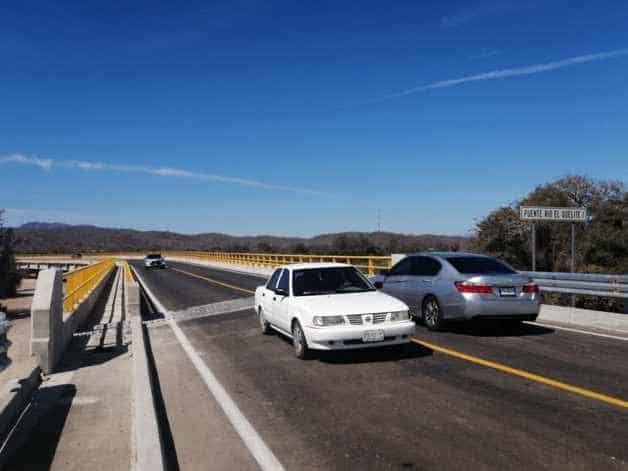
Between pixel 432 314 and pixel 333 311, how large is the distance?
11.5ft

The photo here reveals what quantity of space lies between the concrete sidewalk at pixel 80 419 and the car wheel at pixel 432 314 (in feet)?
18.6

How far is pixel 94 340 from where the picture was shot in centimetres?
1149

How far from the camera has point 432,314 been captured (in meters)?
11.7

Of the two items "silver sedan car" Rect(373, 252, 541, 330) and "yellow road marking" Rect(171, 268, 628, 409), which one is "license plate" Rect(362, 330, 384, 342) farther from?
"silver sedan car" Rect(373, 252, 541, 330)

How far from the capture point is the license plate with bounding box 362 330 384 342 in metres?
8.70

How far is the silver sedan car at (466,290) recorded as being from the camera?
10766 millimetres

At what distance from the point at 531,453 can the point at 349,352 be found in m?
5.10

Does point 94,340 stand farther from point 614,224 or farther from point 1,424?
point 614,224

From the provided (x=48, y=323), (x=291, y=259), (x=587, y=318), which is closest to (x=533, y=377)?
(x=587, y=318)

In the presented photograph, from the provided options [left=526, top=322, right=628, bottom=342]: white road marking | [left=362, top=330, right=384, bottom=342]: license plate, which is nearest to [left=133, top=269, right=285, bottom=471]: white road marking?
[left=362, top=330, right=384, bottom=342]: license plate

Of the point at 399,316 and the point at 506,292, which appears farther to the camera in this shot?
the point at 506,292

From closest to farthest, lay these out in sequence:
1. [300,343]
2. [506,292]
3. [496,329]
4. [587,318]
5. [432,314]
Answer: [300,343] → [506,292] → [432,314] → [496,329] → [587,318]

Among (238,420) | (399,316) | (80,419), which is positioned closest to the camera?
(238,420)

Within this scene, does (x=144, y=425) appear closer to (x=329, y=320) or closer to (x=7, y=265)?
(x=329, y=320)
